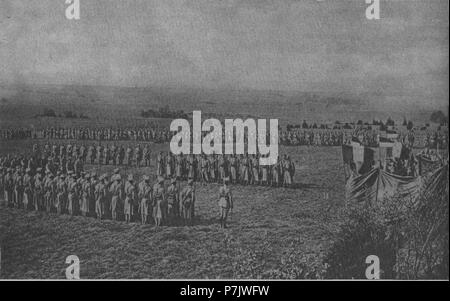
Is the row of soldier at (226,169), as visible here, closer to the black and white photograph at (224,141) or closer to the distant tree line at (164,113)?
the black and white photograph at (224,141)

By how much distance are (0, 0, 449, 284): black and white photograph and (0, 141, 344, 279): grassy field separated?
2 cm

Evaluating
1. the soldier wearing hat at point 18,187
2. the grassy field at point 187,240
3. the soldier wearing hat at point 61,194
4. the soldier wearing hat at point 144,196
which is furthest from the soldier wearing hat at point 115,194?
the soldier wearing hat at point 18,187

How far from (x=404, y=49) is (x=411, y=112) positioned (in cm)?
76

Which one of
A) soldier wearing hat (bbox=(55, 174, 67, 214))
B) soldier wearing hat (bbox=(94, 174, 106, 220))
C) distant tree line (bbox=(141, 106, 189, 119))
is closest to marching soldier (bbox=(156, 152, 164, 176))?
distant tree line (bbox=(141, 106, 189, 119))

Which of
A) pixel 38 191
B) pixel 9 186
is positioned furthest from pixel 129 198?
pixel 9 186

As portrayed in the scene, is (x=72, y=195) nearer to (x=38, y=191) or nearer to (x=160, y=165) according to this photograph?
(x=38, y=191)

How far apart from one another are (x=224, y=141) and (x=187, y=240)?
4.08ft

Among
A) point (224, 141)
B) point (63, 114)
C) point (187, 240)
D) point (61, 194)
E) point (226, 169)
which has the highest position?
point (63, 114)

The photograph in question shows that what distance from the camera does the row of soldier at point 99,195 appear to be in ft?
21.4

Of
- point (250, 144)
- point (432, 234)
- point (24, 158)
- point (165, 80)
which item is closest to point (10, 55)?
point (24, 158)

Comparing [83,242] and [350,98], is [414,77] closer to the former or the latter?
[350,98]

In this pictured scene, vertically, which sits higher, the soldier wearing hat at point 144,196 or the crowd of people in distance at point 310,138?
the crowd of people in distance at point 310,138

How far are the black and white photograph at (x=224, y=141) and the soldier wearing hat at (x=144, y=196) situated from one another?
12 mm

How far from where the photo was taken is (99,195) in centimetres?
659
